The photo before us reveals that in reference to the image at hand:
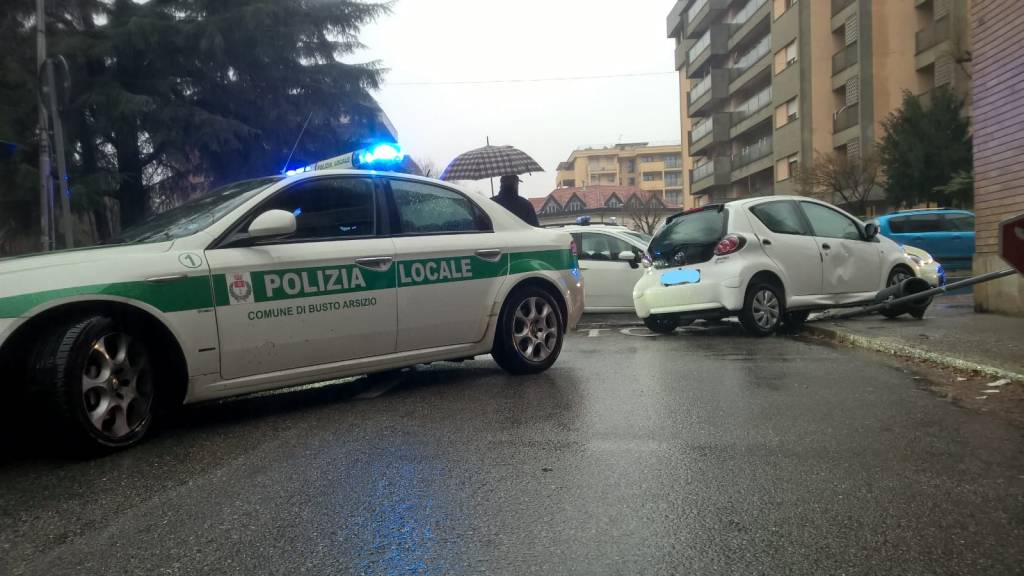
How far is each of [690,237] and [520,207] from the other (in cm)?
205

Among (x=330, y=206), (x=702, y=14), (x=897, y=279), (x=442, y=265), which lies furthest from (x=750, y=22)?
(x=330, y=206)

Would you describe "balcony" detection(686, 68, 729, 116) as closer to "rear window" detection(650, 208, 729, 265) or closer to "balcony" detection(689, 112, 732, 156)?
"balcony" detection(689, 112, 732, 156)

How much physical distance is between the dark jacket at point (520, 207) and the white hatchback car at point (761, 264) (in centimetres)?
153

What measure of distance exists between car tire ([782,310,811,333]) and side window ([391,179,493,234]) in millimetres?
4926

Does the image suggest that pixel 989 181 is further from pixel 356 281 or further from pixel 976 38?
pixel 356 281

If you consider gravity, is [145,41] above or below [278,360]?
above

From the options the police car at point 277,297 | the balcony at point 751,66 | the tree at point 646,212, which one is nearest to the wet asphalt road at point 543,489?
the police car at point 277,297

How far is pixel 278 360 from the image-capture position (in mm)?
4895

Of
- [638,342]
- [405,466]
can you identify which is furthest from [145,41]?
[405,466]

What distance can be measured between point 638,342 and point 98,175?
662 inches

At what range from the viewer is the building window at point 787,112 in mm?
40156

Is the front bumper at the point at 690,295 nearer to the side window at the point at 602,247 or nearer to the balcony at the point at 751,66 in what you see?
the side window at the point at 602,247

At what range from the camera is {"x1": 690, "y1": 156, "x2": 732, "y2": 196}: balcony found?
5197 cm

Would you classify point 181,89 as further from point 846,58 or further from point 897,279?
point 846,58
